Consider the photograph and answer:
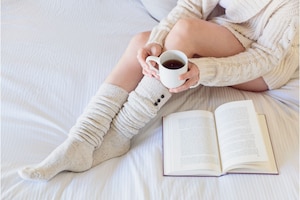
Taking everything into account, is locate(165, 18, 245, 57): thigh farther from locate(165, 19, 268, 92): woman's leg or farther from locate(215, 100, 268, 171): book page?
locate(215, 100, 268, 171): book page

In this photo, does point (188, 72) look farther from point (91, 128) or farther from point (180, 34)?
point (91, 128)

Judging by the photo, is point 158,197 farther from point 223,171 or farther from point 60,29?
point 60,29

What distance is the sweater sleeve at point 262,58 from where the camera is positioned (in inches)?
38.9

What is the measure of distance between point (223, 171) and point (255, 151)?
87 millimetres

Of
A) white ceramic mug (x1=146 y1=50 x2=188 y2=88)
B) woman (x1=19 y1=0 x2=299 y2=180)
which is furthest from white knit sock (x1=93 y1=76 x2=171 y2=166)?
white ceramic mug (x1=146 y1=50 x2=188 y2=88)

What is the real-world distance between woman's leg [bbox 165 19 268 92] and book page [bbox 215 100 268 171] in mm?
137

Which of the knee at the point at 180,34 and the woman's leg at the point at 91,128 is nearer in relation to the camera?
the woman's leg at the point at 91,128

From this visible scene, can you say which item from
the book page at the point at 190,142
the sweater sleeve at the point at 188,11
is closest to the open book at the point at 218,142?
the book page at the point at 190,142

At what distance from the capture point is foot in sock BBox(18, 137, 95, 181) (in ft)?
2.91

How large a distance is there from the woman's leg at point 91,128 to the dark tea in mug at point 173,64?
0.19 m

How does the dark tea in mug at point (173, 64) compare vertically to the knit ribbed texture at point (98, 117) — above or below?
above

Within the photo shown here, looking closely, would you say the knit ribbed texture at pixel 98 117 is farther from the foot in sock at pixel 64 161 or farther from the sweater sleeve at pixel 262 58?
the sweater sleeve at pixel 262 58

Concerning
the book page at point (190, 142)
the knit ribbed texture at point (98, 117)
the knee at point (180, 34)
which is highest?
the knee at point (180, 34)

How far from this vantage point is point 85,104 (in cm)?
109
